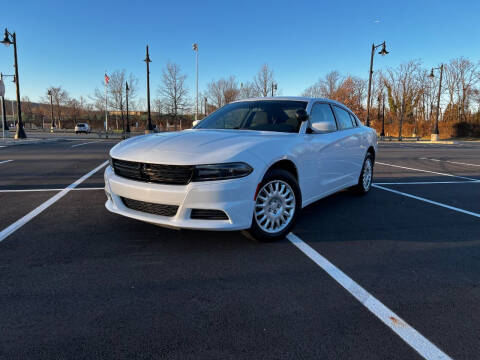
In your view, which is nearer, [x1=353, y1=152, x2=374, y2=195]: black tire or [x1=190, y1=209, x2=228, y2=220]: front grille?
[x1=190, y1=209, x2=228, y2=220]: front grille

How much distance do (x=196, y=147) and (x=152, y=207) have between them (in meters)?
0.73

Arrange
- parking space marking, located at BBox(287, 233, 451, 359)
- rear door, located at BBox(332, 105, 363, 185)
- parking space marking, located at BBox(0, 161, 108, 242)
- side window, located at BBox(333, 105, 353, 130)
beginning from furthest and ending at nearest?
side window, located at BBox(333, 105, 353, 130), rear door, located at BBox(332, 105, 363, 185), parking space marking, located at BBox(0, 161, 108, 242), parking space marking, located at BBox(287, 233, 451, 359)

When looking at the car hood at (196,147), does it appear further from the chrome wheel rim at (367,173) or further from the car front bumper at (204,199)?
the chrome wheel rim at (367,173)

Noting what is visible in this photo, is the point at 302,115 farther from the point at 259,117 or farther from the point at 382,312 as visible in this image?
the point at 382,312

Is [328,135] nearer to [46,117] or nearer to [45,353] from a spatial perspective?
[45,353]

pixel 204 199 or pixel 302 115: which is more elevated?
pixel 302 115

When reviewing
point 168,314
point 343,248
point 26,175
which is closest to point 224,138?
point 343,248

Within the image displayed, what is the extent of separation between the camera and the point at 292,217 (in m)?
3.88

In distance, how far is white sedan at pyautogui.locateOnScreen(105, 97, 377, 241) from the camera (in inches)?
126

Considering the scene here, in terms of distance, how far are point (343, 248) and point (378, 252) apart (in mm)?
347

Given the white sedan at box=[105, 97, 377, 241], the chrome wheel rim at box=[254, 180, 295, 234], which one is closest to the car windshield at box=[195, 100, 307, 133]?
the white sedan at box=[105, 97, 377, 241]

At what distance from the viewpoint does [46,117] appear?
7781cm

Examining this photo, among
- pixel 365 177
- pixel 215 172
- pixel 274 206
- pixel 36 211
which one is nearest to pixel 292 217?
pixel 274 206

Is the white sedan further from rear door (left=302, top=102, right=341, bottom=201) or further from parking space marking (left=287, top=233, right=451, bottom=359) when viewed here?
parking space marking (left=287, top=233, right=451, bottom=359)
